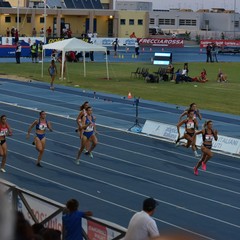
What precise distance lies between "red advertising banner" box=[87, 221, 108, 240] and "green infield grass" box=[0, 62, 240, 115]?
2306cm

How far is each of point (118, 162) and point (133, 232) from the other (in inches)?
513

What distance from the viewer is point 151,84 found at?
4178 cm

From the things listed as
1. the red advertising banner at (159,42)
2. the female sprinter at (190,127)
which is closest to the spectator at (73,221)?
the female sprinter at (190,127)

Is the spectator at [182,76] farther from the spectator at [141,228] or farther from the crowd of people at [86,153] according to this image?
the spectator at [141,228]

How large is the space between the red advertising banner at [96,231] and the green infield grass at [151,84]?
2306 centimetres

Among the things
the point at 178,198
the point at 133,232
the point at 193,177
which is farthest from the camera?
the point at 193,177

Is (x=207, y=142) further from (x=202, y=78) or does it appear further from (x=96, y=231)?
(x=202, y=78)

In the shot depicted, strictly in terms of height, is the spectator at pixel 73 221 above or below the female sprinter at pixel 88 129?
above

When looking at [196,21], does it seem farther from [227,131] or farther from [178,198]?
[178,198]

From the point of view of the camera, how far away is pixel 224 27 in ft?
406

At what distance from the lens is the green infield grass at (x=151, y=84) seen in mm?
34625

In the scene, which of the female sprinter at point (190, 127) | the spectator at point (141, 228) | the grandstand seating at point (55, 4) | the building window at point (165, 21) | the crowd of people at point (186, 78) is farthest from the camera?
the building window at point (165, 21)

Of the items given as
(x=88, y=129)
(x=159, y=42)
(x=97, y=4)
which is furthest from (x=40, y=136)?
(x=97, y=4)

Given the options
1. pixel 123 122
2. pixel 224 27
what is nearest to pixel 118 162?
pixel 123 122
